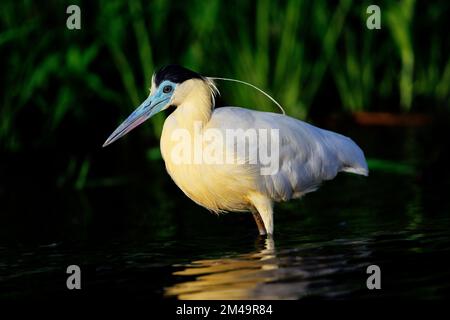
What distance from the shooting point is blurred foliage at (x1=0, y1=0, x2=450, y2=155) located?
12.4m

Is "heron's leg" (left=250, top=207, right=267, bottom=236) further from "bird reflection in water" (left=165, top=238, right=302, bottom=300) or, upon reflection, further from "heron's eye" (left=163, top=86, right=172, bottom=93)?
"heron's eye" (left=163, top=86, right=172, bottom=93)

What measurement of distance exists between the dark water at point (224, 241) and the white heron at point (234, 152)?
32cm

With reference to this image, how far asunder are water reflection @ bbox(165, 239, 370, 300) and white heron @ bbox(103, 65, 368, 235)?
30.0 inches

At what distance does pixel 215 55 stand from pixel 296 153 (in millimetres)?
5482

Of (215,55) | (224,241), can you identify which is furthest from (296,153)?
(215,55)

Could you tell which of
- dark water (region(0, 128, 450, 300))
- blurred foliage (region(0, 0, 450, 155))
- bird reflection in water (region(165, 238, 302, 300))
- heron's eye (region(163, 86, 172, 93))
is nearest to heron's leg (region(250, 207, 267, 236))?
dark water (region(0, 128, 450, 300))

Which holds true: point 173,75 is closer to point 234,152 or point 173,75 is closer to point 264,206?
point 234,152

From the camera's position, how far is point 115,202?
11.0 meters

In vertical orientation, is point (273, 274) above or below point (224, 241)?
below

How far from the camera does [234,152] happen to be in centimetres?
808
